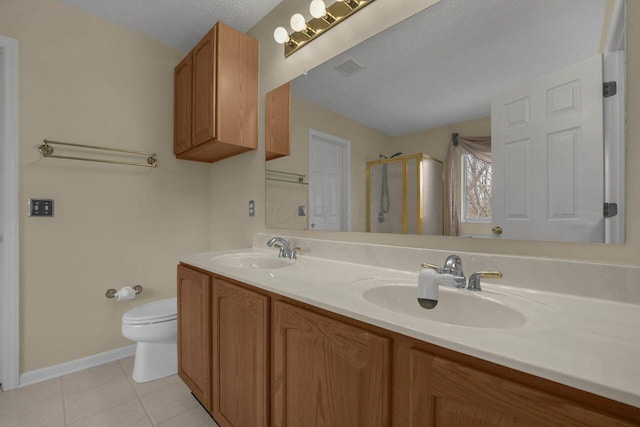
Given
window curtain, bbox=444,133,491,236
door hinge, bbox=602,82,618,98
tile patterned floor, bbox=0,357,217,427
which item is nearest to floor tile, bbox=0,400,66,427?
tile patterned floor, bbox=0,357,217,427

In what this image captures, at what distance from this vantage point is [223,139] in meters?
1.78

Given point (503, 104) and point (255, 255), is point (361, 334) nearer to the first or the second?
point (503, 104)

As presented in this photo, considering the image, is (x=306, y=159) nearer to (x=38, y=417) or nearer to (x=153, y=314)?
(x=153, y=314)

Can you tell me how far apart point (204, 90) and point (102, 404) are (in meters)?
1.94

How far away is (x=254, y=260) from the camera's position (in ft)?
5.41

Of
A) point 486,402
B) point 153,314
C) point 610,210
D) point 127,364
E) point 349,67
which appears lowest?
point 127,364

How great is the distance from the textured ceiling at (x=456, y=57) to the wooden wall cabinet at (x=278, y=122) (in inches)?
14.7

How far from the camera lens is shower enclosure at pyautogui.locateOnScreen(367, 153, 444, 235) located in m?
1.10

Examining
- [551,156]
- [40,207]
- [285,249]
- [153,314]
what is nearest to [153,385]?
[153,314]

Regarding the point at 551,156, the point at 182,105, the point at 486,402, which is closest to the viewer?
the point at 486,402

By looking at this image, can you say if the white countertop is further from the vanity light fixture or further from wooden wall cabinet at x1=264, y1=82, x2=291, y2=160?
the vanity light fixture

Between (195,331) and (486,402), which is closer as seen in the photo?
(486,402)

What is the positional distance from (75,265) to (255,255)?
125cm

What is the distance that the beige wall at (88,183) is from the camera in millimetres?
1703
